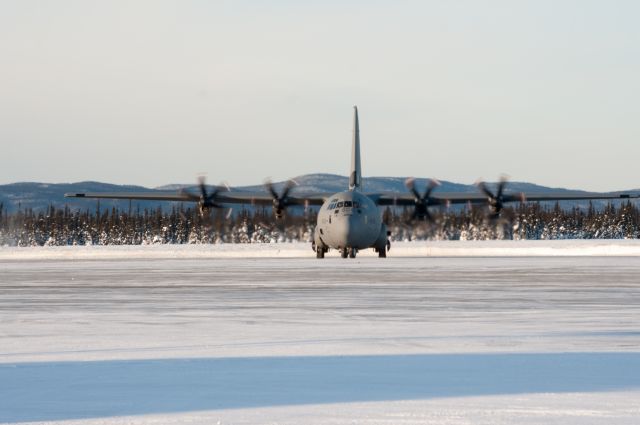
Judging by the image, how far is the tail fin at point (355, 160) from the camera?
5561cm

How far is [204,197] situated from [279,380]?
162 feet

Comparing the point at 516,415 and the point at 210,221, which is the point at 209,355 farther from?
the point at 210,221

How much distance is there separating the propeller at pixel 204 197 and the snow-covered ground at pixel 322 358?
121 ft

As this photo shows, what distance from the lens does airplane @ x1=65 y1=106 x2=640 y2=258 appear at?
1871 inches

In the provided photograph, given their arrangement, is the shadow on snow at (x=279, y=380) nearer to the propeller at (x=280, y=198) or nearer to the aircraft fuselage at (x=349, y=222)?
the aircraft fuselage at (x=349, y=222)

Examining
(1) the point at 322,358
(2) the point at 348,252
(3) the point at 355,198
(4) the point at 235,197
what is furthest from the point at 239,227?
(1) the point at 322,358

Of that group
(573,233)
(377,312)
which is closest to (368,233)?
(377,312)

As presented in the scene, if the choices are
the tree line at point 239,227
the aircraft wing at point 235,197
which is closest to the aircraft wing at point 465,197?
the aircraft wing at point 235,197

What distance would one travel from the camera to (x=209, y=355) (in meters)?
10.1

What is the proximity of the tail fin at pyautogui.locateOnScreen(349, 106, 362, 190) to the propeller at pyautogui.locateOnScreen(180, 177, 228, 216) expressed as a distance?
307 inches

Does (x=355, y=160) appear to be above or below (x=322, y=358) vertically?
above

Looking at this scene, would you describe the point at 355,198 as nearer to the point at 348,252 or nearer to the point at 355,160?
the point at 348,252

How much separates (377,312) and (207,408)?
28.1 ft

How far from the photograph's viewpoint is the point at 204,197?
57406 mm
